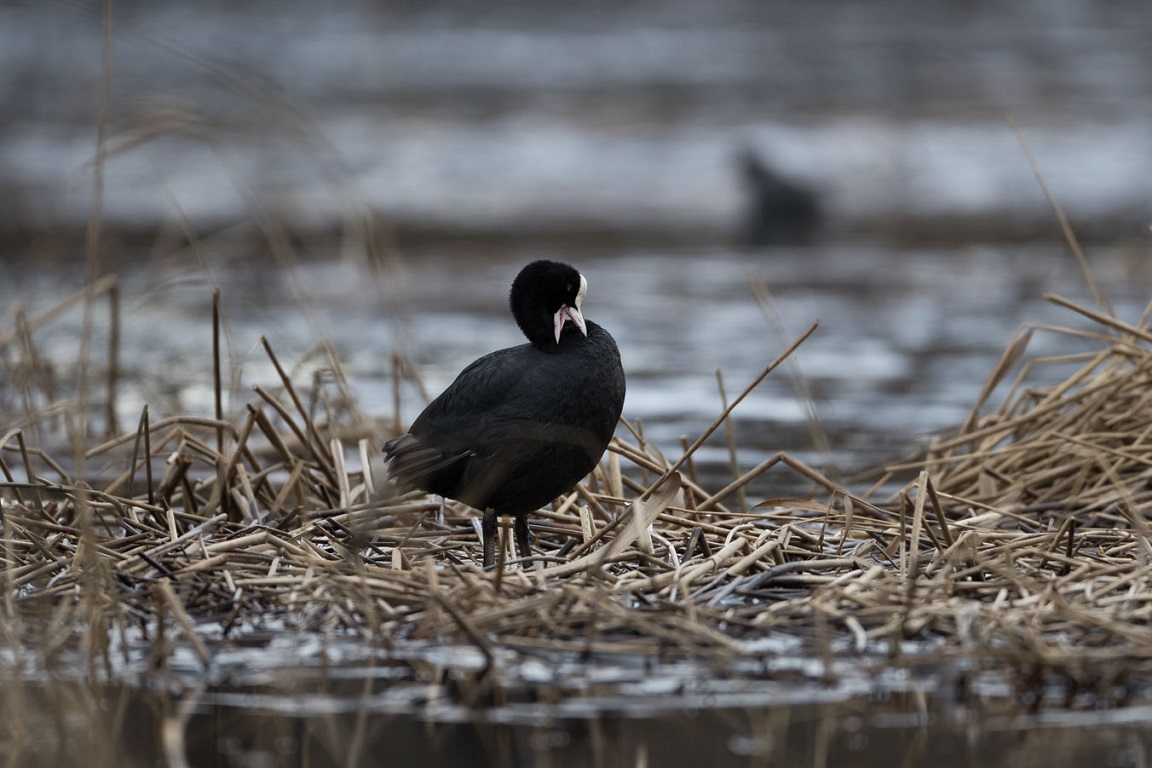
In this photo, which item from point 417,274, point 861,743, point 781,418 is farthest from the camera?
point 417,274

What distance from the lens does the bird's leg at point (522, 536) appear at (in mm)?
3920

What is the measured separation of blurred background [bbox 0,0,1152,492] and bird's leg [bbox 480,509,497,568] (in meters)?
0.97

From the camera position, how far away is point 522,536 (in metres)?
3.95

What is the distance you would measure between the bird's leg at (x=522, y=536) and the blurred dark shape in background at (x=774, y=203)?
8.68 meters

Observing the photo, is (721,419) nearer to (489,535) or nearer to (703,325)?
(489,535)

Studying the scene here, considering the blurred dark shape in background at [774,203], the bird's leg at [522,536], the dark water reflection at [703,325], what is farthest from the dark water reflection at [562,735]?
the blurred dark shape in background at [774,203]

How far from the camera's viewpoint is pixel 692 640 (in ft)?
10.3

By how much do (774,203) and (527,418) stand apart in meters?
9.18

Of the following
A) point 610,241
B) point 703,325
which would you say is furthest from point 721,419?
point 610,241

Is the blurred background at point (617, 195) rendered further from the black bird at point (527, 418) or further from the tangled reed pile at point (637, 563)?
the black bird at point (527, 418)

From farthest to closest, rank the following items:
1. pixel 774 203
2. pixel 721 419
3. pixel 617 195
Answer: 1. pixel 617 195
2. pixel 774 203
3. pixel 721 419

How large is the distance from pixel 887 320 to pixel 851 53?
15.7 metres

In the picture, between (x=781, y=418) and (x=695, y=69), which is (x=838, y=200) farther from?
(x=695, y=69)

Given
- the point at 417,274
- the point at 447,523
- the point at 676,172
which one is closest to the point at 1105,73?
the point at 676,172
